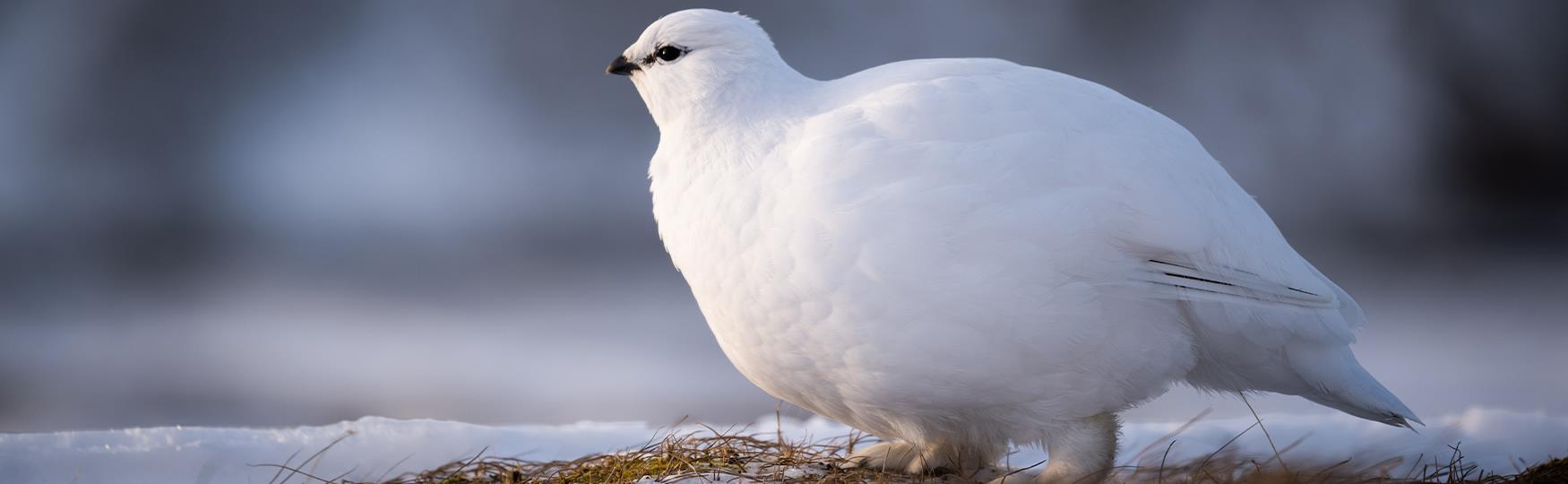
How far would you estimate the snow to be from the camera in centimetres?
286

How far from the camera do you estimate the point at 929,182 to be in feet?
6.74

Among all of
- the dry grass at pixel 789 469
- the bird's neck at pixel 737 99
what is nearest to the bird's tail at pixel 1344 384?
the dry grass at pixel 789 469

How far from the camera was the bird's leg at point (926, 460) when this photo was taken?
2.59 metres

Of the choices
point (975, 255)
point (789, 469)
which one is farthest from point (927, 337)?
point (789, 469)

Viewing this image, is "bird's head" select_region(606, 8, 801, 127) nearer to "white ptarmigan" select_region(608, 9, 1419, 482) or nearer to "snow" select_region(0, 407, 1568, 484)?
"white ptarmigan" select_region(608, 9, 1419, 482)

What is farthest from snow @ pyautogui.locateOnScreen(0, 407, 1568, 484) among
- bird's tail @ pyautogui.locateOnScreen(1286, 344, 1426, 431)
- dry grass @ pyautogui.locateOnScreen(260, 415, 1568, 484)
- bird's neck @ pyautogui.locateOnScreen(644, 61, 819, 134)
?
bird's neck @ pyautogui.locateOnScreen(644, 61, 819, 134)

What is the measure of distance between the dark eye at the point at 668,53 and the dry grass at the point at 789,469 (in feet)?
3.16

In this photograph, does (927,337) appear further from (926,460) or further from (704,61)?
(704,61)

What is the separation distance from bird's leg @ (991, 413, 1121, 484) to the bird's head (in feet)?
3.32

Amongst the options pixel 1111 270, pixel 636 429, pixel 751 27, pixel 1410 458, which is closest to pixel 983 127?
pixel 1111 270

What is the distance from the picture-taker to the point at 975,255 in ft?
6.61

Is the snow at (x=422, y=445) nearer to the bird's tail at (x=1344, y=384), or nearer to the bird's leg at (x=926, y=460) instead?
the bird's tail at (x=1344, y=384)

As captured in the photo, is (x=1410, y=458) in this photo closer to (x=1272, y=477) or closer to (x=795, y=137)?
(x=1272, y=477)

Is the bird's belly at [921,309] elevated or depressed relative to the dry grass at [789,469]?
elevated
